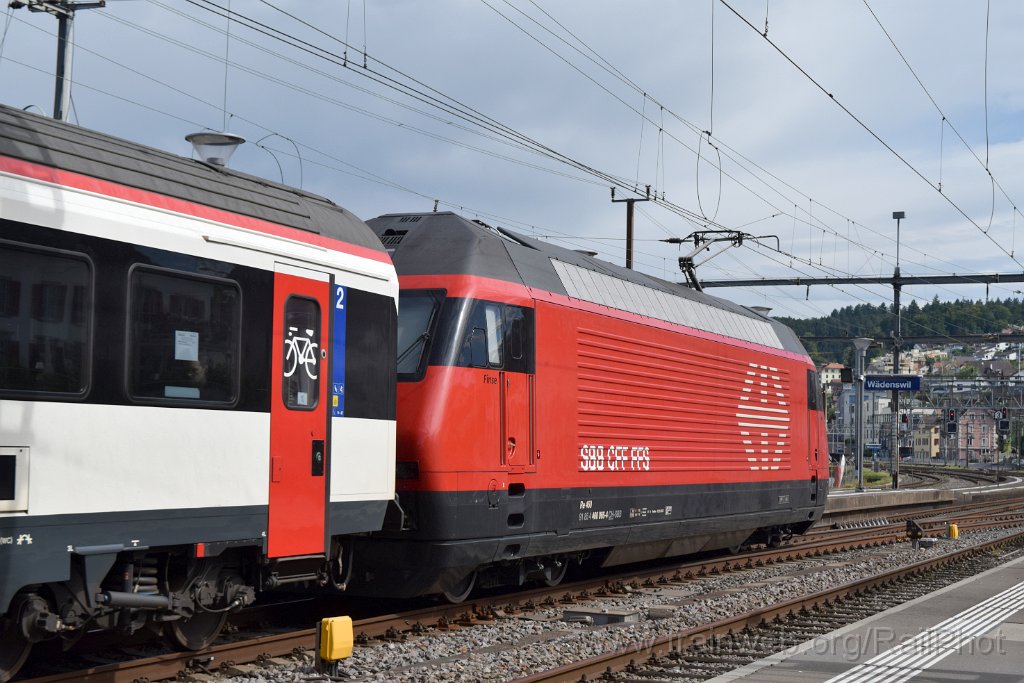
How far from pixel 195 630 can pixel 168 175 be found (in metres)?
3.32

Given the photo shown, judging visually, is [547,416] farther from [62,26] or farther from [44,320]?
[62,26]

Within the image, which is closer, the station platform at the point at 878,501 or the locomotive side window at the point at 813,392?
the locomotive side window at the point at 813,392

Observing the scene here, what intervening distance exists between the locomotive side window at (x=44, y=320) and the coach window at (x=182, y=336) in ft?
1.33

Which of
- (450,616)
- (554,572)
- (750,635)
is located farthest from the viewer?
(554,572)

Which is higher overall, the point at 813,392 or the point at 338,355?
the point at 813,392

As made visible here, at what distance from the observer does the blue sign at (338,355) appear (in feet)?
30.5

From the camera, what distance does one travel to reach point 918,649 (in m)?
9.62

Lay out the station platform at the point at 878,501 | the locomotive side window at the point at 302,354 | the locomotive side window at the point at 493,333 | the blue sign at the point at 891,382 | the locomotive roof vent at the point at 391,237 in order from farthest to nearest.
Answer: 1. the blue sign at the point at 891,382
2. the station platform at the point at 878,501
3. the locomotive roof vent at the point at 391,237
4. the locomotive side window at the point at 493,333
5. the locomotive side window at the point at 302,354

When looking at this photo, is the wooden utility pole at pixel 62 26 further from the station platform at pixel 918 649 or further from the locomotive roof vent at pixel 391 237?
the station platform at pixel 918 649

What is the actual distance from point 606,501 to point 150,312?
6.91 metres

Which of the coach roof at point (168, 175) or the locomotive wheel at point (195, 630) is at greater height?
the coach roof at point (168, 175)

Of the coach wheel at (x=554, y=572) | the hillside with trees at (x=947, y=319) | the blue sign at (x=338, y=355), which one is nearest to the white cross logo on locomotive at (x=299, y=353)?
the blue sign at (x=338, y=355)

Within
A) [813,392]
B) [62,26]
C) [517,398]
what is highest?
[62,26]

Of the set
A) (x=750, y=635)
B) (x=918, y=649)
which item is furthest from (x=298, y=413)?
(x=918, y=649)
